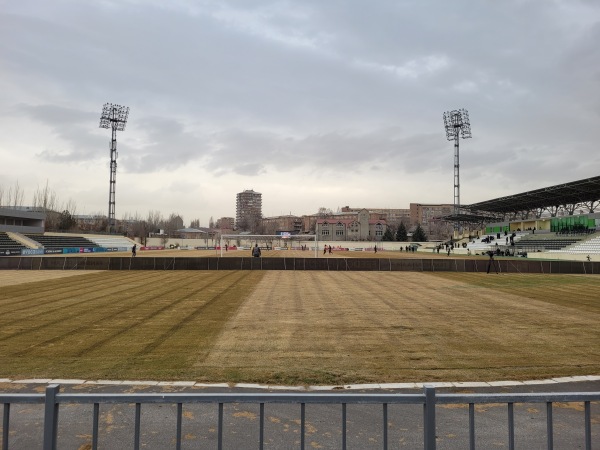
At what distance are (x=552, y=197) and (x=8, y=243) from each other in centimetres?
8535

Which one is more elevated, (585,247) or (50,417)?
(585,247)

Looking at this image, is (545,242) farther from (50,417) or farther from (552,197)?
(50,417)

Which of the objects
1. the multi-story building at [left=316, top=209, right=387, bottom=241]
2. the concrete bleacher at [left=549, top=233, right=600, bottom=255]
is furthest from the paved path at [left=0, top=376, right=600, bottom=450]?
the multi-story building at [left=316, top=209, right=387, bottom=241]

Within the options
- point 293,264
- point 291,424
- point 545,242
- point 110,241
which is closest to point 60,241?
point 110,241

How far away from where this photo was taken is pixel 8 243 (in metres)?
63.6

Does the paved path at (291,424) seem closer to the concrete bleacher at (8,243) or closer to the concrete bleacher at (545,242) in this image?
the concrete bleacher at (545,242)

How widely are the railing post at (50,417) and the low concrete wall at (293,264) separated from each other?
113ft

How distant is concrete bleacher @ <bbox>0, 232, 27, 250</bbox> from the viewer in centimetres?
6178

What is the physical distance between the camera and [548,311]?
16.5 meters

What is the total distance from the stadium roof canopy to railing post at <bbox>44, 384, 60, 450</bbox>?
64.6 m

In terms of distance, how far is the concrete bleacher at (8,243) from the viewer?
203 ft

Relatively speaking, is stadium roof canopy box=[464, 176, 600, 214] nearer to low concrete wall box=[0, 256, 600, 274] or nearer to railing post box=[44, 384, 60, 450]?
low concrete wall box=[0, 256, 600, 274]

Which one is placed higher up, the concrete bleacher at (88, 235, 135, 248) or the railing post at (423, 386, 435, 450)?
the concrete bleacher at (88, 235, 135, 248)

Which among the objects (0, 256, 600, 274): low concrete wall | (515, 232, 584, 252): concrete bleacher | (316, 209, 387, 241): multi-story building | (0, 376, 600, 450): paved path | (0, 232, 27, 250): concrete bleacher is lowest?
(0, 376, 600, 450): paved path
